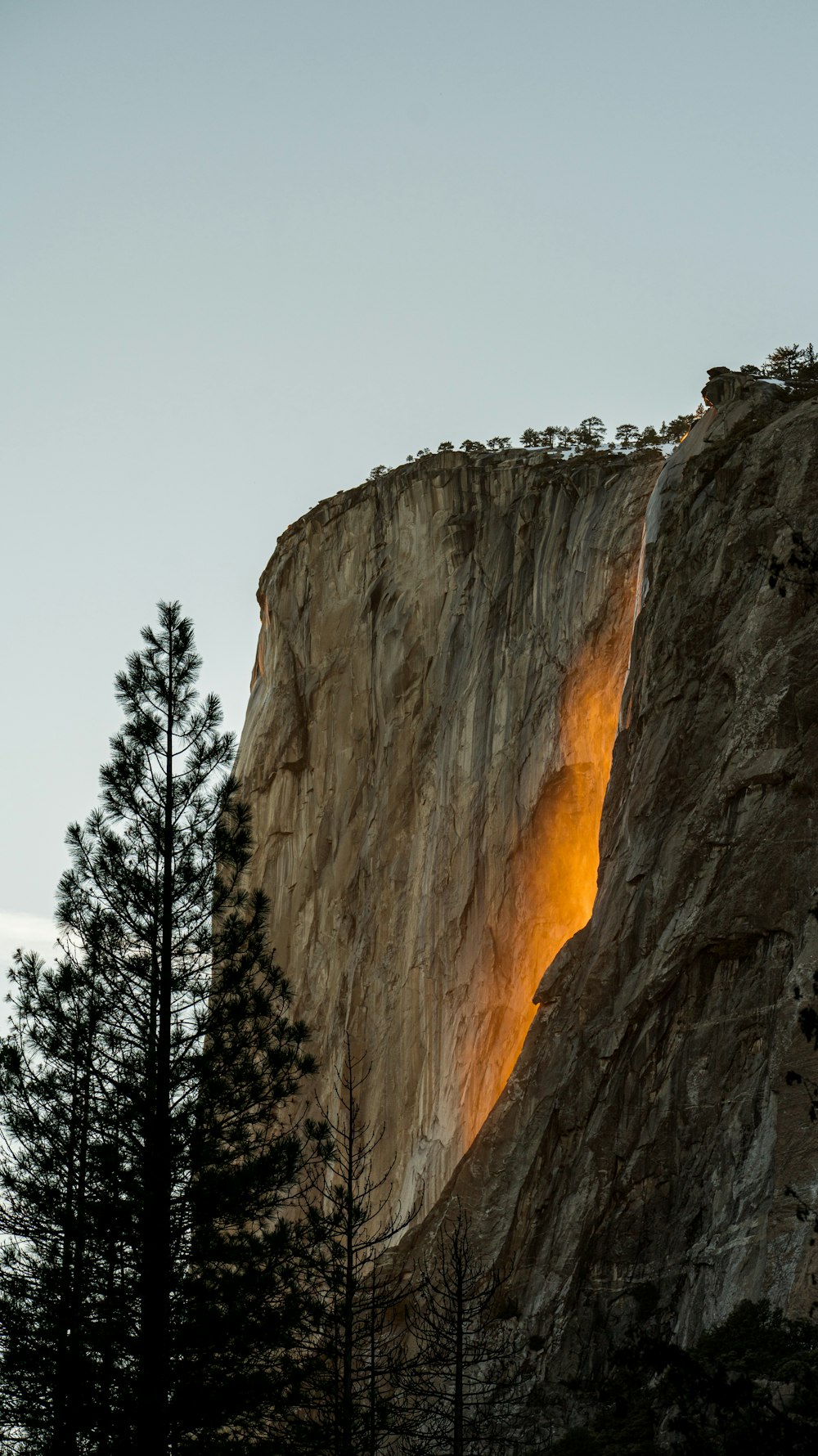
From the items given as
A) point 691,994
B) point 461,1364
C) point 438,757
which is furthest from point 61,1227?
point 438,757

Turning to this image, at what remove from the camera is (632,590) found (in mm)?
39469

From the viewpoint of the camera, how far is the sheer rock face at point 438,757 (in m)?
39.0

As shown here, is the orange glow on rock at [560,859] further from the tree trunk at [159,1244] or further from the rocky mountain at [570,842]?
the tree trunk at [159,1244]

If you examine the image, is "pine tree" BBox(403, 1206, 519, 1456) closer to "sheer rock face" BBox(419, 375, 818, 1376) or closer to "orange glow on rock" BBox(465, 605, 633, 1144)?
"sheer rock face" BBox(419, 375, 818, 1376)

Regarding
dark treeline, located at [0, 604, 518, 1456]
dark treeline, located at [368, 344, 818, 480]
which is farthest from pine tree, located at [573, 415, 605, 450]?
dark treeline, located at [0, 604, 518, 1456]

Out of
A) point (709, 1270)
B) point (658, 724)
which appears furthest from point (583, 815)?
point (709, 1270)

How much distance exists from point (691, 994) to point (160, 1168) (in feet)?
38.8

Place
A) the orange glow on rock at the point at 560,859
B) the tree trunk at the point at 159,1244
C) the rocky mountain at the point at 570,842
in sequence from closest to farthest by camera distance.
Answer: the tree trunk at the point at 159,1244, the rocky mountain at the point at 570,842, the orange glow on rock at the point at 560,859

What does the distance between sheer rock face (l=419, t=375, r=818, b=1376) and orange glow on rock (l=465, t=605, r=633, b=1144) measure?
606 centimetres

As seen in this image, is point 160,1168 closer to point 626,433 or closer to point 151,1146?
point 151,1146

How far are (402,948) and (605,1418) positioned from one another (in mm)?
21457

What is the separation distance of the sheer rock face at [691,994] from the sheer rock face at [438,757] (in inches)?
274

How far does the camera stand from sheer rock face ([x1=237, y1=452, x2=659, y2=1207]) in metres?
39.0

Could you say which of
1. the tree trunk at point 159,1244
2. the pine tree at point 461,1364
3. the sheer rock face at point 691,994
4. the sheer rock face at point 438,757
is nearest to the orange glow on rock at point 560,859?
the sheer rock face at point 438,757
